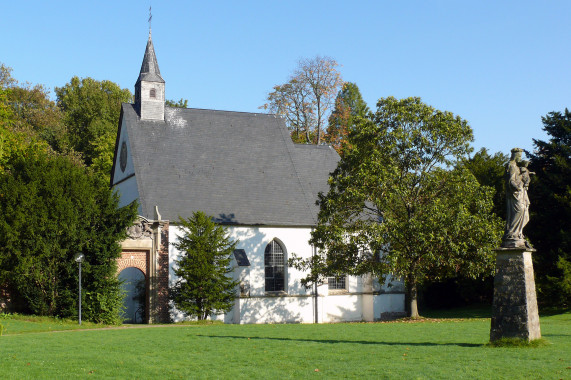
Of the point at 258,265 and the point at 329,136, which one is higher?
the point at 329,136

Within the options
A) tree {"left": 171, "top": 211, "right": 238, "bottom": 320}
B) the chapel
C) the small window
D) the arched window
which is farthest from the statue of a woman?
the small window

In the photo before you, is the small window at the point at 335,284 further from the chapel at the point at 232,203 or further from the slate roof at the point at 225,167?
the slate roof at the point at 225,167

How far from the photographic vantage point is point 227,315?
111 feet

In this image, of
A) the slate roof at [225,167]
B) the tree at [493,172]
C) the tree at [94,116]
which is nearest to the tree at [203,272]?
the slate roof at [225,167]

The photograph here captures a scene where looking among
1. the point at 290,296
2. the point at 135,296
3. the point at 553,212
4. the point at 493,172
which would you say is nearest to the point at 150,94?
the point at 135,296

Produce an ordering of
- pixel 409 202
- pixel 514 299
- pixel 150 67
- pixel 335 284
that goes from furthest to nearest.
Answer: pixel 150 67 → pixel 335 284 → pixel 409 202 → pixel 514 299

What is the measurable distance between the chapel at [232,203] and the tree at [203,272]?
2.00 m

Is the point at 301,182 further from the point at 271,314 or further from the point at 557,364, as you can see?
the point at 557,364

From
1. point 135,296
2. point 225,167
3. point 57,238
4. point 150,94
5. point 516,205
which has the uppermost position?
point 150,94

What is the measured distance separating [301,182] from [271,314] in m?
7.95

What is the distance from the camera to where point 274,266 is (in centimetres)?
3594

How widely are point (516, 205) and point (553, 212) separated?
20.2 m

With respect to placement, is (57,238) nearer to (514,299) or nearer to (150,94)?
(150,94)

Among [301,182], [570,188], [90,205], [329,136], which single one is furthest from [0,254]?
[329,136]
